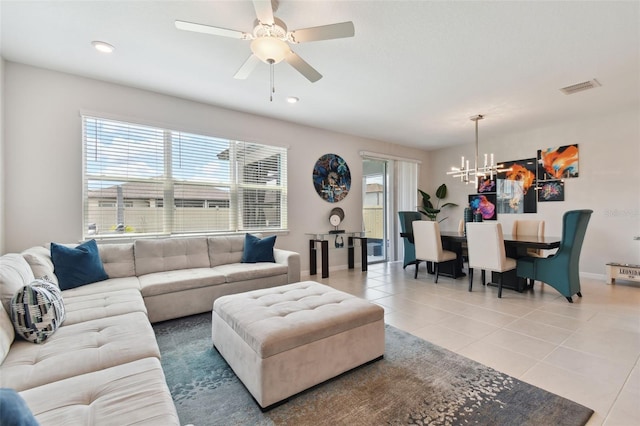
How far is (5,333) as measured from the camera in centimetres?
142

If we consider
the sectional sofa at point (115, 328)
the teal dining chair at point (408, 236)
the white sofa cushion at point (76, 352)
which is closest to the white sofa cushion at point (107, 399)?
the sectional sofa at point (115, 328)

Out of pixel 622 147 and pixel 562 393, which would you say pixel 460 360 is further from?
pixel 622 147

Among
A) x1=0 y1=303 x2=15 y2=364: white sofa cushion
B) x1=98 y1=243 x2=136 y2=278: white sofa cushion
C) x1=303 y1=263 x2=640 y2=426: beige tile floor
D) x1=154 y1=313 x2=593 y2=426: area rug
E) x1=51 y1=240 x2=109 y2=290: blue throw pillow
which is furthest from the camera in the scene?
x1=98 y1=243 x2=136 y2=278: white sofa cushion

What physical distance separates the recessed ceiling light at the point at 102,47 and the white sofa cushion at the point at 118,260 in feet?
6.46

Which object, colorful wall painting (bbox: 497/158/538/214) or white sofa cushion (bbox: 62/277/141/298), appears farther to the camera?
colorful wall painting (bbox: 497/158/538/214)

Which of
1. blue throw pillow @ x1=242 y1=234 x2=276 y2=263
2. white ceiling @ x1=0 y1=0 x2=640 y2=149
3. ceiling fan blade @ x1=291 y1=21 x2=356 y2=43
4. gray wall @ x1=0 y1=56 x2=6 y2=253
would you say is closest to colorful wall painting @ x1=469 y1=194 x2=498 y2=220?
white ceiling @ x1=0 y1=0 x2=640 y2=149

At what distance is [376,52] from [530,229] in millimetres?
3922

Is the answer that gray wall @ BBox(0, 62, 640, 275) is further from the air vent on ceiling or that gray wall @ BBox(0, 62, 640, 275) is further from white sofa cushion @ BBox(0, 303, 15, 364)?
white sofa cushion @ BBox(0, 303, 15, 364)

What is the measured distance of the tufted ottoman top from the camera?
5.32 ft

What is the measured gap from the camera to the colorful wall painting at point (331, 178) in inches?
201

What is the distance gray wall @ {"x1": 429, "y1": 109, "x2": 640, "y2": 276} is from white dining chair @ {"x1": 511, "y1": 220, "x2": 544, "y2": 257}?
90 centimetres

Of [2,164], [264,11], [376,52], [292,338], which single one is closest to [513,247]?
[376,52]

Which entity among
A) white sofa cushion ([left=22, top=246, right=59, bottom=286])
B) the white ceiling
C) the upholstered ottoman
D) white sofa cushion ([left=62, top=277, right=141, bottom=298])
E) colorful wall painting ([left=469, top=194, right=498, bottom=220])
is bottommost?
the upholstered ottoman

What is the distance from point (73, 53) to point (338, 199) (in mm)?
4044
